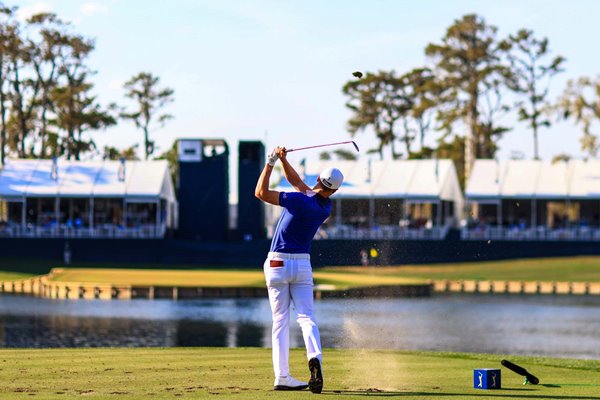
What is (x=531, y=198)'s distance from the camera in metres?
73.1

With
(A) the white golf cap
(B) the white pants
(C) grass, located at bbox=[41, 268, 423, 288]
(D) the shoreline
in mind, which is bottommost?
(D) the shoreline

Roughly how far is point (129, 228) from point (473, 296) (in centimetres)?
2608

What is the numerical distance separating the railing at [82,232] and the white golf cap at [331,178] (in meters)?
58.6

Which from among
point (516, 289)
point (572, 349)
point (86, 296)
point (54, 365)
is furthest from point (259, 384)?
point (516, 289)

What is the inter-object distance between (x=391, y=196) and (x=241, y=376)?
2379 inches

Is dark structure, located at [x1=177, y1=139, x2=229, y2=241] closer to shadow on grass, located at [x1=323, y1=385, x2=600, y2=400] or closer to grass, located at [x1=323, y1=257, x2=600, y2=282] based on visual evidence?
grass, located at [x1=323, y1=257, x2=600, y2=282]

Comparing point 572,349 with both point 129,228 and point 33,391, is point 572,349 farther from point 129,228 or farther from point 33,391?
point 129,228

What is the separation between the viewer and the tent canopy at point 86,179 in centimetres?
7146

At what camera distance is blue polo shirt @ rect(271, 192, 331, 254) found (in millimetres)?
11133

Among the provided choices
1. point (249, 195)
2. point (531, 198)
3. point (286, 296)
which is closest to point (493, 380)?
point (286, 296)

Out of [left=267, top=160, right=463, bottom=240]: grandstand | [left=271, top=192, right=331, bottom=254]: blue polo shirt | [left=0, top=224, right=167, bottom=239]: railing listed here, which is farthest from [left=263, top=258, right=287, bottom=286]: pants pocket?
[left=0, top=224, right=167, bottom=239]: railing

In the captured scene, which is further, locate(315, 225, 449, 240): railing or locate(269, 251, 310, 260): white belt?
locate(315, 225, 449, 240): railing

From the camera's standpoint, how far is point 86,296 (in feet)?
151

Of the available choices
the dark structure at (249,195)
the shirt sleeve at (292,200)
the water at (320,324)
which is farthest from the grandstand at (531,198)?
the shirt sleeve at (292,200)
